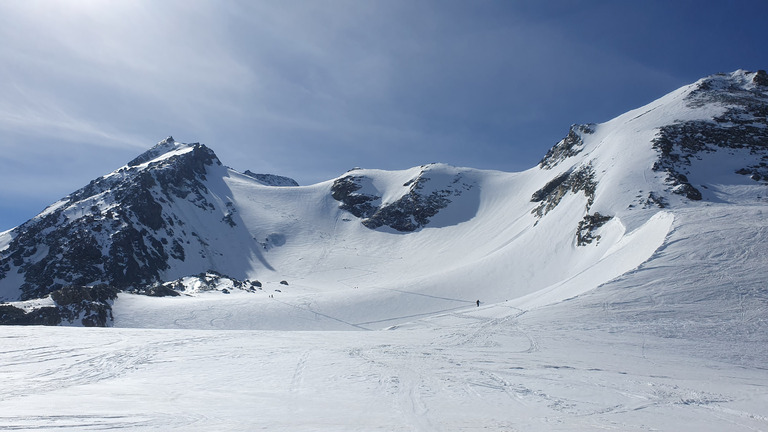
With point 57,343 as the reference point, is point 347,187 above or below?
above

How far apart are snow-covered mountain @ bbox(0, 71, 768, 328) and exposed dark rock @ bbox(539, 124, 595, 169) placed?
41cm

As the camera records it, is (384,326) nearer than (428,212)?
Yes

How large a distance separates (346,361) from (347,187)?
302 feet

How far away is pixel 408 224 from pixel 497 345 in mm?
71215

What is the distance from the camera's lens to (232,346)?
56.4ft

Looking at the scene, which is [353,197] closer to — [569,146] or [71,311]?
[569,146]

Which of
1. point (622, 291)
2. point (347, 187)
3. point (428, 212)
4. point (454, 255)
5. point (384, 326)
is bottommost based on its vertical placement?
point (384, 326)

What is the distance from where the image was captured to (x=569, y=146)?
84938 millimetres

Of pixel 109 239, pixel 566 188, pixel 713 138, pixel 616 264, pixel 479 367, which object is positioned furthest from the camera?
pixel 109 239

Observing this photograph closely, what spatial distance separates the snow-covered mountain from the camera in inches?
1475

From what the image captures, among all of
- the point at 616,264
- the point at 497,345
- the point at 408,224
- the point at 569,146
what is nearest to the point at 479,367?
the point at 497,345

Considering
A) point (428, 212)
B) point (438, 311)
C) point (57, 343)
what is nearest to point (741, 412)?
point (57, 343)

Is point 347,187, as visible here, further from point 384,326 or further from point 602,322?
point 602,322

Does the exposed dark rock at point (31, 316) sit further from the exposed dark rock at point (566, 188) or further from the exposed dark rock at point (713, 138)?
the exposed dark rock at point (713, 138)
